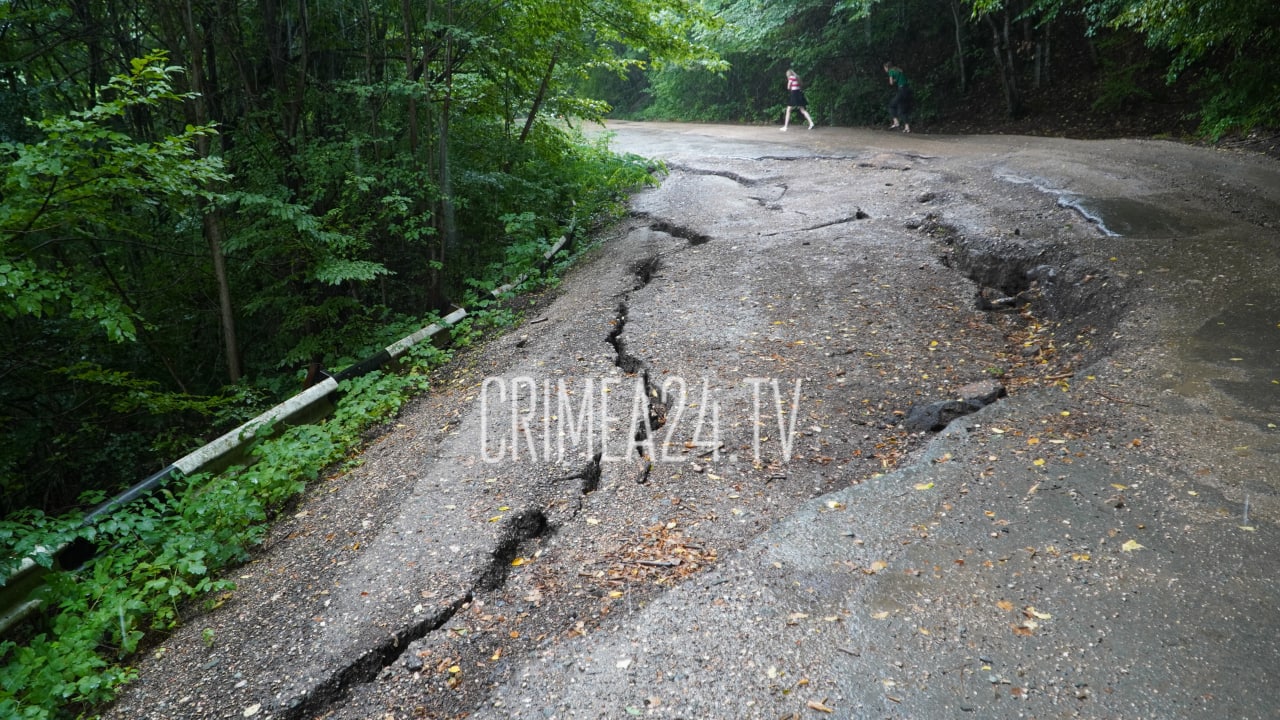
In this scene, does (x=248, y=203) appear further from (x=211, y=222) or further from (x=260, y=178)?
A: (x=260, y=178)

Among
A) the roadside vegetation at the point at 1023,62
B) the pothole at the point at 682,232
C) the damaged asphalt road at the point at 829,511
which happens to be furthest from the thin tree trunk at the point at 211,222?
the roadside vegetation at the point at 1023,62

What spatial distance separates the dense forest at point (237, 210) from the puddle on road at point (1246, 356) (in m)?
5.55

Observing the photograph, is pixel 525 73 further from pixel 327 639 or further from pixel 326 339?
pixel 327 639

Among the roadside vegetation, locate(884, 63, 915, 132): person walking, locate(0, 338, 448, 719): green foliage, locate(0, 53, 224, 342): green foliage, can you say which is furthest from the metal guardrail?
locate(884, 63, 915, 132): person walking

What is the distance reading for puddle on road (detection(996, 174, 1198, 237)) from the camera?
6281 millimetres

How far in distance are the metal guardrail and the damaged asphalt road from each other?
0.81 m

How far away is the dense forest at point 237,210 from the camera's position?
3979mm

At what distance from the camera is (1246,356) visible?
4.31 metres

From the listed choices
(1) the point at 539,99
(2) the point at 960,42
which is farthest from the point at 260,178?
(2) the point at 960,42

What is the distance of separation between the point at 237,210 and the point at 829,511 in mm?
5709

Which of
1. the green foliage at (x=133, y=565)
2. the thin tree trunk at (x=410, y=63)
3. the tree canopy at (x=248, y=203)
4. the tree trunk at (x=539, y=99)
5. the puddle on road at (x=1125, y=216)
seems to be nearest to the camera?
the green foliage at (x=133, y=565)

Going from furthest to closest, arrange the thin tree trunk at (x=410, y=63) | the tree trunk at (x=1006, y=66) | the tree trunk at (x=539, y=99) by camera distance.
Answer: the tree trunk at (x=1006, y=66)
the tree trunk at (x=539, y=99)
the thin tree trunk at (x=410, y=63)

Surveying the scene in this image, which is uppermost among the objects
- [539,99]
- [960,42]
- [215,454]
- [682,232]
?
[960,42]

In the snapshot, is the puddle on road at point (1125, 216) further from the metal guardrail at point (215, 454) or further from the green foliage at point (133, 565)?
the green foliage at point (133, 565)
